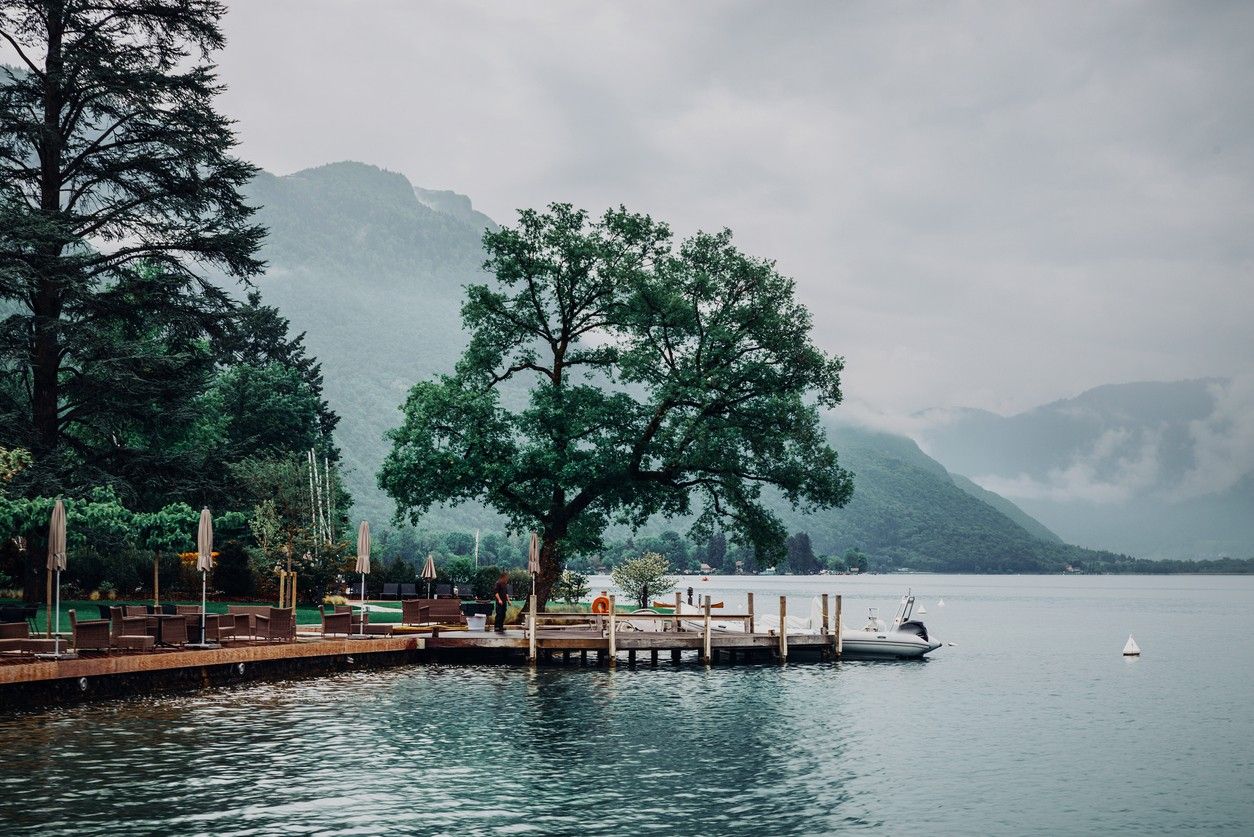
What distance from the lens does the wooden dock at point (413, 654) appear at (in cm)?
2520

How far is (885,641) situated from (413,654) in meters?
18.2

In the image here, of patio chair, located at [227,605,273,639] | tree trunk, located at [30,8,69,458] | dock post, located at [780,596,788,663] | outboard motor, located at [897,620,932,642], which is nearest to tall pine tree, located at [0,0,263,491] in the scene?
tree trunk, located at [30,8,69,458]

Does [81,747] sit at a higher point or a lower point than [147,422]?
lower

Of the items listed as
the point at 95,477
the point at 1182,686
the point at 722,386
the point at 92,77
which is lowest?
the point at 1182,686

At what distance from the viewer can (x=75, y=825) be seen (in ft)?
51.8

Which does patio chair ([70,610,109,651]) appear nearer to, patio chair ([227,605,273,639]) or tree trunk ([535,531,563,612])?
patio chair ([227,605,273,639])

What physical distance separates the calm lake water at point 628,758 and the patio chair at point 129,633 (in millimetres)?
1824

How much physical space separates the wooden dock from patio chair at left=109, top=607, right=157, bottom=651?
1.81ft

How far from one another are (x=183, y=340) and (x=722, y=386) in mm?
18780

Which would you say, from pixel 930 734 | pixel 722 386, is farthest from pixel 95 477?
pixel 930 734

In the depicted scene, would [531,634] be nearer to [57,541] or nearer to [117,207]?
[57,541]

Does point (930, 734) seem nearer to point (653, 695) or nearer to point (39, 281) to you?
point (653, 695)

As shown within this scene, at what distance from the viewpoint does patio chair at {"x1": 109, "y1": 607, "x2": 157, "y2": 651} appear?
27.8 metres

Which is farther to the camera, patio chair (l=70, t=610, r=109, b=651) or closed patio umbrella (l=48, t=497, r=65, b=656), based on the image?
closed patio umbrella (l=48, t=497, r=65, b=656)
